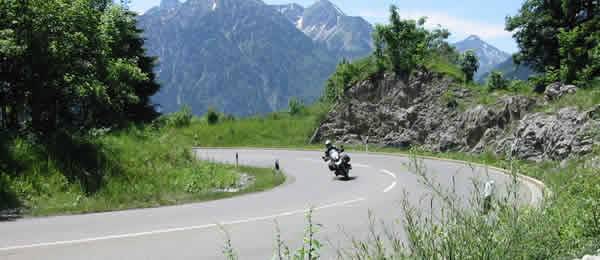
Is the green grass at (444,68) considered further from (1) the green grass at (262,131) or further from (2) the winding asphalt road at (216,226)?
(2) the winding asphalt road at (216,226)

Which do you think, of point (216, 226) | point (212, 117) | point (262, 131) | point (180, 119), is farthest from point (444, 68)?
point (180, 119)

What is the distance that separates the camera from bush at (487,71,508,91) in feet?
101

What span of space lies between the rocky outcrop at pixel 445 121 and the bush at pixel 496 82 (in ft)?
5.12

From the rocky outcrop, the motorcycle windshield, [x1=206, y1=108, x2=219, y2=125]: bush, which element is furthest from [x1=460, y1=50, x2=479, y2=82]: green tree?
[x1=206, y1=108, x2=219, y2=125]: bush

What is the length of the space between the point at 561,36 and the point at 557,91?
22.8 ft

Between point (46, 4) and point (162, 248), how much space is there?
10219 millimetres

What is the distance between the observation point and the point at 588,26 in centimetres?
2875

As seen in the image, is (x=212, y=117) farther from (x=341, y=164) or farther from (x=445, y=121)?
(x=341, y=164)

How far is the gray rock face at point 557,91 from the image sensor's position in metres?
23.8

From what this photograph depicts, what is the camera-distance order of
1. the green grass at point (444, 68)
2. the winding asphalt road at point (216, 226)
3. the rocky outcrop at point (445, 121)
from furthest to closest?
the green grass at point (444, 68), the rocky outcrop at point (445, 121), the winding asphalt road at point (216, 226)

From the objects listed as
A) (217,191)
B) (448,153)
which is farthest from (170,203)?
(448,153)

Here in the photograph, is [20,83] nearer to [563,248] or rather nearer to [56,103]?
[56,103]

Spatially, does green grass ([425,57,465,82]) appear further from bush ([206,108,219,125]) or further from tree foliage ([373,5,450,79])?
bush ([206,108,219,125])

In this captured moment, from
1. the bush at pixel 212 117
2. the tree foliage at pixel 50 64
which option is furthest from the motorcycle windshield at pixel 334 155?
the bush at pixel 212 117
